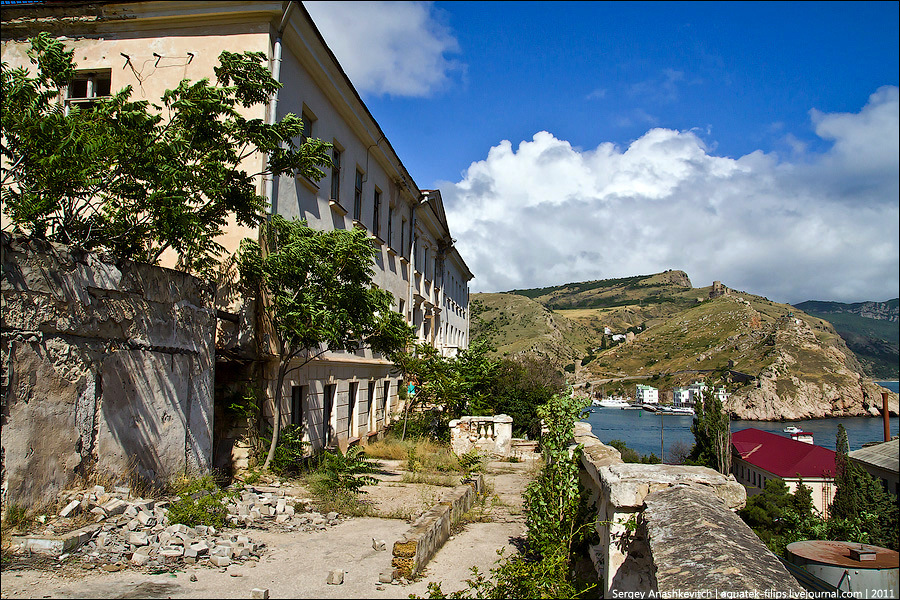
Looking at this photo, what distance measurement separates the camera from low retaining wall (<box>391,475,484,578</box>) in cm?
582

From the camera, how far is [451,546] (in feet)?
24.0

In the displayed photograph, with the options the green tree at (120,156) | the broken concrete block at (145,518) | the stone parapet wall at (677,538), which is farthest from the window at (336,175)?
the stone parapet wall at (677,538)

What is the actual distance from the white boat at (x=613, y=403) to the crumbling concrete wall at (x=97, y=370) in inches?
2901

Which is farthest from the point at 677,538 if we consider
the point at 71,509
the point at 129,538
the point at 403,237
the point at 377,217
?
the point at 403,237

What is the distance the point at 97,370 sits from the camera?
6.51 m

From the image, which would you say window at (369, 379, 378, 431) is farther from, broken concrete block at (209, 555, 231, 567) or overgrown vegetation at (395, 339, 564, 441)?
broken concrete block at (209, 555, 231, 567)

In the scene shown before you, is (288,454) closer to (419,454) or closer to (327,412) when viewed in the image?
(327,412)

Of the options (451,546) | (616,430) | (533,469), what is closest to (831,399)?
(616,430)

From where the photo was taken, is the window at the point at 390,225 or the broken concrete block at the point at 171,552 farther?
the window at the point at 390,225

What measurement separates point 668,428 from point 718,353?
35.5m

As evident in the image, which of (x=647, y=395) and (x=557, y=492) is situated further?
(x=647, y=395)

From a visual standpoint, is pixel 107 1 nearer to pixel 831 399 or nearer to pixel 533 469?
pixel 533 469

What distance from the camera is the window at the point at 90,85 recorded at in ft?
39.9

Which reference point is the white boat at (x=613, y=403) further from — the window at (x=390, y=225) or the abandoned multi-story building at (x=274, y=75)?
the abandoned multi-story building at (x=274, y=75)
